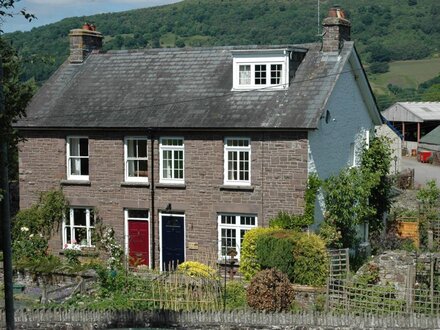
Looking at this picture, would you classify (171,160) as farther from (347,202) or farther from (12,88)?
(12,88)

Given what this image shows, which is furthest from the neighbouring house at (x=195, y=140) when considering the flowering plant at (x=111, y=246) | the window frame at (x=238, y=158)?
the flowering plant at (x=111, y=246)

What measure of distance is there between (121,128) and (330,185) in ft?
26.6

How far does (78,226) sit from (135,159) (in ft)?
12.0

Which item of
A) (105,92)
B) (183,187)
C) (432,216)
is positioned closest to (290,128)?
(183,187)

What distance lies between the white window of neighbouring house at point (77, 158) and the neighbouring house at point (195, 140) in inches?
1.8

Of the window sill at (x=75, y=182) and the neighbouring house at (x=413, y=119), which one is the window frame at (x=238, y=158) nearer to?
the window sill at (x=75, y=182)

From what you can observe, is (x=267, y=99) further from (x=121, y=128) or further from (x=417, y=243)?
(x=417, y=243)

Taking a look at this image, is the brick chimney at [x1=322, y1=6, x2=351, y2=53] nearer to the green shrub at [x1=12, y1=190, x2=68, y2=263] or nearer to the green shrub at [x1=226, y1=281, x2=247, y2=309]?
the green shrub at [x1=226, y1=281, x2=247, y2=309]

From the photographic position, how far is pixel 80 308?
19.5 m

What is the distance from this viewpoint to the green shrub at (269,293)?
20.3 metres

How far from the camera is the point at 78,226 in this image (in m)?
29.3

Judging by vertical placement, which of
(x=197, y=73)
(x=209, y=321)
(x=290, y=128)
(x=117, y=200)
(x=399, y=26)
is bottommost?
(x=209, y=321)

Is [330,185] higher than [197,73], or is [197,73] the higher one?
[197,73]

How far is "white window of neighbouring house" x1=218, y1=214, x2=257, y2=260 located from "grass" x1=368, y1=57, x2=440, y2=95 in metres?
104
